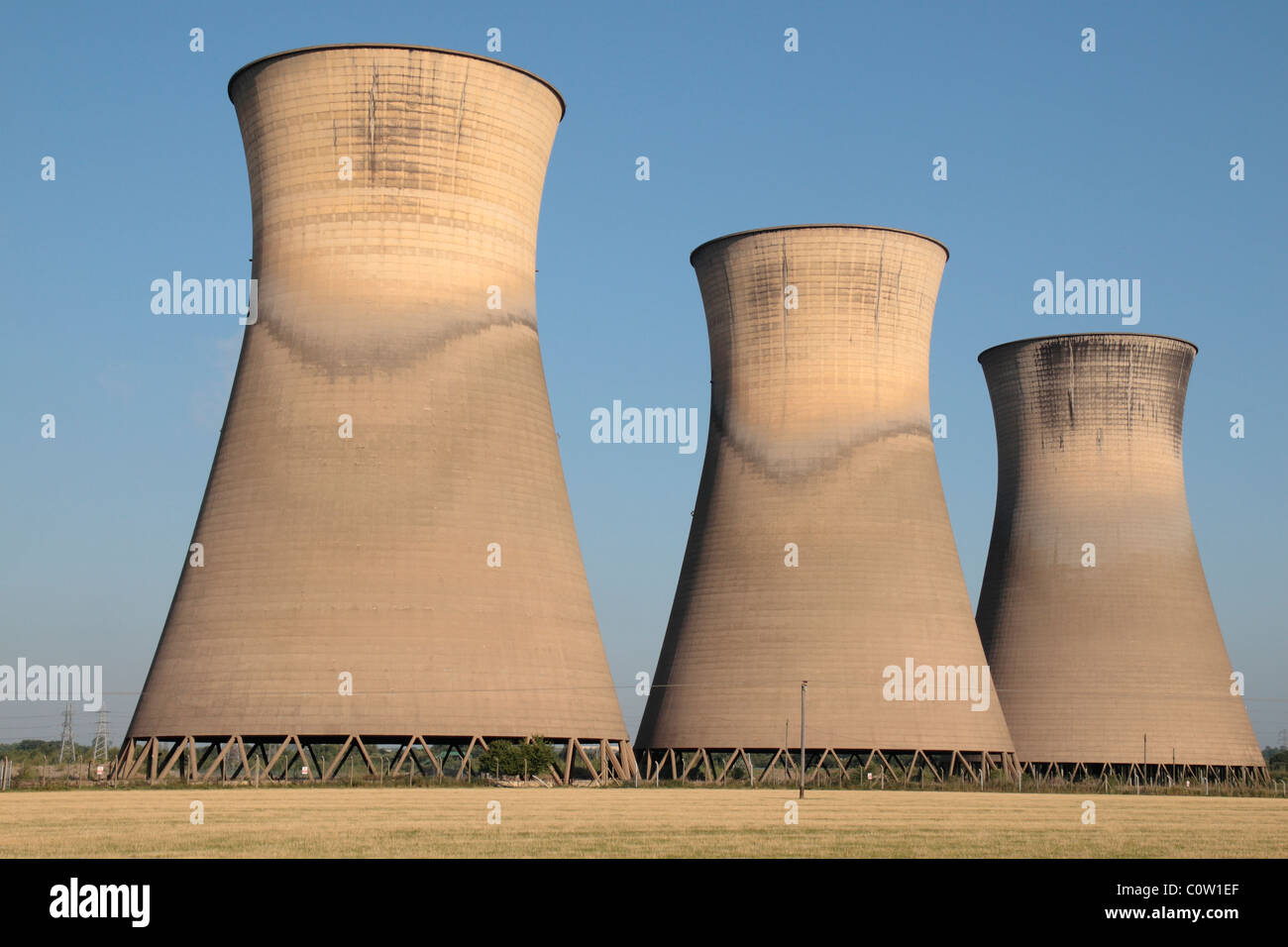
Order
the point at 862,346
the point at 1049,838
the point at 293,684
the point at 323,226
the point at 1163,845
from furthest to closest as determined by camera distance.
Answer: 1. the point at 862,346
2. the point at 323,226
3. the point at 293,684
4. the point at 1049,838
5. the point at 1163,845

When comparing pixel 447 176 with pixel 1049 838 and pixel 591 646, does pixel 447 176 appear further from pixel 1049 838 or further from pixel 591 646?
pixel 1049 838

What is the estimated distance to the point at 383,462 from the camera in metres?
→ 35.8

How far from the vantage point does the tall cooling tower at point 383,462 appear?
34844mm

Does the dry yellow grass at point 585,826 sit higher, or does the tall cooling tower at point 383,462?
the tall cooling tower at point 383,462

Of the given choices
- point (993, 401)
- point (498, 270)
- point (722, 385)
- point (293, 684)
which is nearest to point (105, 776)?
point (293, 684)

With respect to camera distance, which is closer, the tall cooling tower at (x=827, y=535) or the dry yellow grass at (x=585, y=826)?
the dry yellow grass at (x=585, y=826)

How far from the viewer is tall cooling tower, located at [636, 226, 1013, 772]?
44469 millimetres

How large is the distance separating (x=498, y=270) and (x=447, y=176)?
2461mm

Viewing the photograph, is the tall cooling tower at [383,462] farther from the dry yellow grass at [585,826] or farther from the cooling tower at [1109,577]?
the cooling tower at [1109,577]

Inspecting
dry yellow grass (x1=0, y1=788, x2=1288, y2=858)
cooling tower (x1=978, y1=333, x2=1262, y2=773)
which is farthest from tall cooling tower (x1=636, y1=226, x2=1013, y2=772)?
cooling tower (x1=978, y1=333, x2=1262, y2=773)

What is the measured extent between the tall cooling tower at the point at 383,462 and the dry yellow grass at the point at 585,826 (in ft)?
7.21

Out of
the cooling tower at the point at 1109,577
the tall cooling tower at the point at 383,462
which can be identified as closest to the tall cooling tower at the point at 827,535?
the tall cooling tower at the point at 383,462

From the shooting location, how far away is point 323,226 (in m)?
36.8

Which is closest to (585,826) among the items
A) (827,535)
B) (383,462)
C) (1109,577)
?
(383,462)
